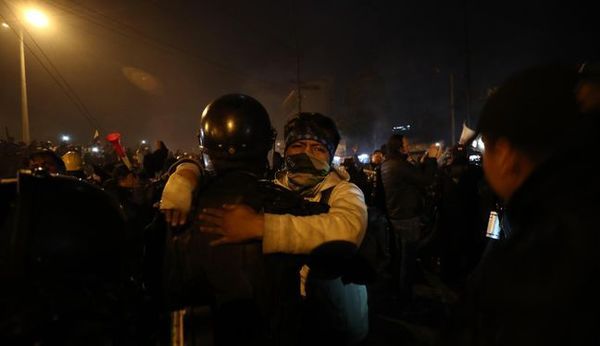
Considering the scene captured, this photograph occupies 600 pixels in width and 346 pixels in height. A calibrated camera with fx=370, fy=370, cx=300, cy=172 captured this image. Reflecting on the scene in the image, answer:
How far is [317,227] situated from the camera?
73.0 inches

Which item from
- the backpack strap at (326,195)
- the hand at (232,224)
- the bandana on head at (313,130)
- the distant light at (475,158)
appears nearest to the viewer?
the hand at (232,224)

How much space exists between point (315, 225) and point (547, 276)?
1.07 meters

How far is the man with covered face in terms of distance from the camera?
5.67 feet

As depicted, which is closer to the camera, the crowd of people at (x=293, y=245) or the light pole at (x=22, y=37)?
the crowd of people at (x=293, y=245)

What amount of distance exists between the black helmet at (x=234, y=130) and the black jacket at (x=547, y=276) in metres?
1.32

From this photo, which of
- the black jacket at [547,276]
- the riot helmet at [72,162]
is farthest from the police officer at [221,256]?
the riot helmet at [72,162]

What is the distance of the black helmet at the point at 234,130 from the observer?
2004mm

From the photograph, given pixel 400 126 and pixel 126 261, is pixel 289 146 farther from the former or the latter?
pixel 400 126

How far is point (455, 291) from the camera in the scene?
21.3ft

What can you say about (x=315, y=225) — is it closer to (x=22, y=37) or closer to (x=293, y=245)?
(x=293, y=245)

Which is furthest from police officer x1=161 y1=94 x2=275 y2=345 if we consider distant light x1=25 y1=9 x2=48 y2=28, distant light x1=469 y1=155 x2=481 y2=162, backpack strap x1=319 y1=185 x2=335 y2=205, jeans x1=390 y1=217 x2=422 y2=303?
distant light x1=25 y1=9 x2=48 y2=28

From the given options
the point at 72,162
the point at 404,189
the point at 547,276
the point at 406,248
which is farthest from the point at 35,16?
the point at 547,276

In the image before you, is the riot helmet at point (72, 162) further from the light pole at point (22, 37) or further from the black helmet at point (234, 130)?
the light pole at point (22, 37)

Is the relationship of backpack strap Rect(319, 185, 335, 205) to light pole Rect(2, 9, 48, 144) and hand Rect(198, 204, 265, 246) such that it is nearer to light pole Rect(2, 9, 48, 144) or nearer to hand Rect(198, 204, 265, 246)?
hand Rect(198, 204, 265, 246)
